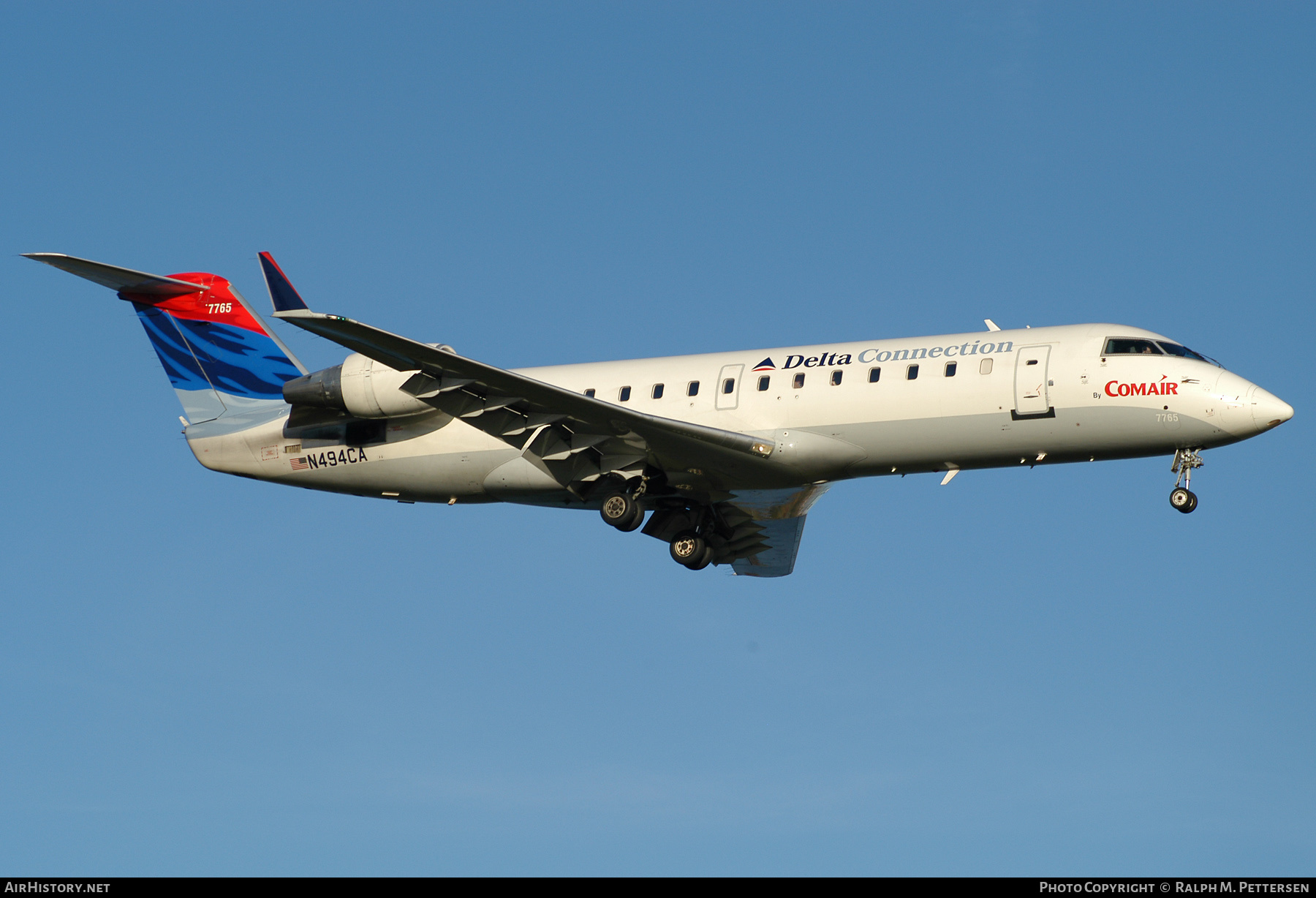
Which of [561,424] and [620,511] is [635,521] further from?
[561,424]

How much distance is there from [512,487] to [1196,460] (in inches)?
462

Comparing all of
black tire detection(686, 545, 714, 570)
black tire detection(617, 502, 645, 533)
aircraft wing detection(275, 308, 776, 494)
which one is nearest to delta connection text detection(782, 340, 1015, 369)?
aircraft wing detection(275, 308, 776, 494)

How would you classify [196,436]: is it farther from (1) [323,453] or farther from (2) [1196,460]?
(2) [1196,460]

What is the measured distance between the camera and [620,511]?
86.9 feet

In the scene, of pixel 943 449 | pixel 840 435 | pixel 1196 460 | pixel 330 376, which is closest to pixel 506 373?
pixel 330 376

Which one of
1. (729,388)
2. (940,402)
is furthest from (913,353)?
(729,388)

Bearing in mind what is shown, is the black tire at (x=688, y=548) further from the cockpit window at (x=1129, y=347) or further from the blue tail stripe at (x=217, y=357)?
the cockpit window at (x=1129, y=347)

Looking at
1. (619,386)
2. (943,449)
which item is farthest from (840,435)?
(619,386)

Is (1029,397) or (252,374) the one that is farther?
(252,374)

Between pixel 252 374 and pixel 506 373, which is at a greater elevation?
pixel 252 374

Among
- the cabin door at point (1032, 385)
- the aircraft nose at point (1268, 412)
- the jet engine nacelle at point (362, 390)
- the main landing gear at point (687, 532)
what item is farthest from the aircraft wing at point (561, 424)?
the aircraft nose at point (1268, 412)

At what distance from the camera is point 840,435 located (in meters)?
25.0

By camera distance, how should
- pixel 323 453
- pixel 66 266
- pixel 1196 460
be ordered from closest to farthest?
pixel 1196 460 < pixel 66 266 < pixel 323 453

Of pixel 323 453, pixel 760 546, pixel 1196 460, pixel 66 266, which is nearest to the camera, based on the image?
pixel 1196 460
